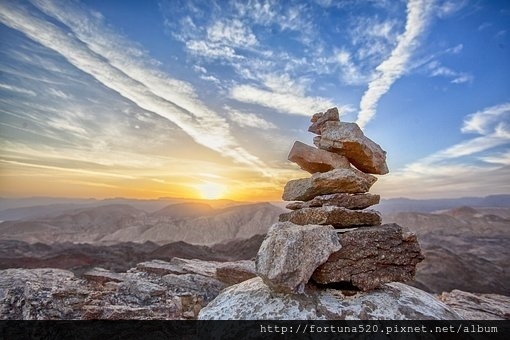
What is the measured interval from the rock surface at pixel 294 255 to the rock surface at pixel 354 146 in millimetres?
3309

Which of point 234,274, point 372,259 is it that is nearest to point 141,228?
point 234,274

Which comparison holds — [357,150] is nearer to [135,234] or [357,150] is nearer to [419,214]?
[135,234]

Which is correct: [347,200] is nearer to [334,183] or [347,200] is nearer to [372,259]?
[334,183]

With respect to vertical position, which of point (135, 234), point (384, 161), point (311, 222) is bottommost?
point (135, 234)

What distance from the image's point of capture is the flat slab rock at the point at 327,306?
643 centimetres

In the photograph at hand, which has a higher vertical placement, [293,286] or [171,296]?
[293,286]

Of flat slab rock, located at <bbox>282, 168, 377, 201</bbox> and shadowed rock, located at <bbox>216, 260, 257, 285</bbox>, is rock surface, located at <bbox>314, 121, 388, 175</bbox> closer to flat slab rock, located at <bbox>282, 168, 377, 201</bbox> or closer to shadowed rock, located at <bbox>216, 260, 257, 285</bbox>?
flat slab rock, located at <bbox>282, 168, 377, 201</bbox>

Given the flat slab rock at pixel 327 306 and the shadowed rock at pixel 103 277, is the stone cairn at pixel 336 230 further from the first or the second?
the shadowed rock at pixel 103 277

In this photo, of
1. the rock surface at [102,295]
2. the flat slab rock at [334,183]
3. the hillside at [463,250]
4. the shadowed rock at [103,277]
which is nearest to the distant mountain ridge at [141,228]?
the hillside at [463,250]

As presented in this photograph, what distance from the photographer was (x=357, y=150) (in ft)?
30.1

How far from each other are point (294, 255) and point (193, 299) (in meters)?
12.3

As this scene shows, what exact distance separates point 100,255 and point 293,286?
42.2 meters

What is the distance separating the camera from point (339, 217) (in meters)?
7.94

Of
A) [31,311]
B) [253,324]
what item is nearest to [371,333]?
[253,324]
